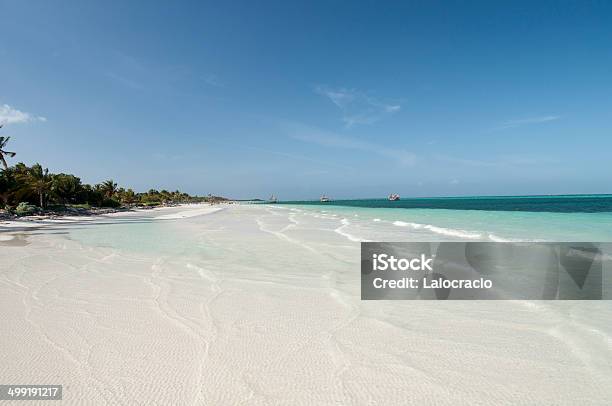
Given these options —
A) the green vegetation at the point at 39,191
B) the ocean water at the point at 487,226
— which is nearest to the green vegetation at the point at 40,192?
the green vegetation at the point at 39,191

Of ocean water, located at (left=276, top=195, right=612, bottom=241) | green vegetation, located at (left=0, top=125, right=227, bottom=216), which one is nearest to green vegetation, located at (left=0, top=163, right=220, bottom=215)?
green vegetation, located at (left=0, top=125, right=227, bottom=216)

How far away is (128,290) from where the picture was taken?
717 cm

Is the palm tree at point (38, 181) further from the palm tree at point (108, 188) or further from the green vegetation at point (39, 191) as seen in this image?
the palm tree at point (108, 188)

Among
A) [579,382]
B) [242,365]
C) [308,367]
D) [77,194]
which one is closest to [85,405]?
[242,365]

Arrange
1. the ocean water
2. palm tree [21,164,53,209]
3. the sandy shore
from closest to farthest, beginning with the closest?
the sandy shore, the ocean water, palm tree [21,164,53,209]

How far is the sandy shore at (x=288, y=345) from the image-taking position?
130 inches

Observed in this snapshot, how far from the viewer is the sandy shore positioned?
130 inches

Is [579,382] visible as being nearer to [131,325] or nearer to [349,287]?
[349,287]

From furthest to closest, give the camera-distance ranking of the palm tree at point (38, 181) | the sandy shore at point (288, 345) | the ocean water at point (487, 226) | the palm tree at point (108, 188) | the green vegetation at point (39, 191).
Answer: the palm tree at point (108, 188) < the palm tree at point (38, 181) < the green vegetation at point (39, 191) < the ocean water at point (487, 226) < the sandy shore at point (288, 345)

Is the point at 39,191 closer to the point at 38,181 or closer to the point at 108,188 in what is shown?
the point at 38,181

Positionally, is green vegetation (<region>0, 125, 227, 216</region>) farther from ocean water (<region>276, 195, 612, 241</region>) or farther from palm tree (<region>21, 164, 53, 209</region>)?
ocean water (<region>276, 195, 612, 241</region>)

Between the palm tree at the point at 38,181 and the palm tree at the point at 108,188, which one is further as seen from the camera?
the palm tree at the point at 108,188

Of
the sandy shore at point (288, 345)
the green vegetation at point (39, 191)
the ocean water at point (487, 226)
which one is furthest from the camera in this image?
the green vegetation at point (39, 191)

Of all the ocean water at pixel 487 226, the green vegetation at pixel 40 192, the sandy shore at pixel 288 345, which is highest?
the green vegetation at pixel 40 192
